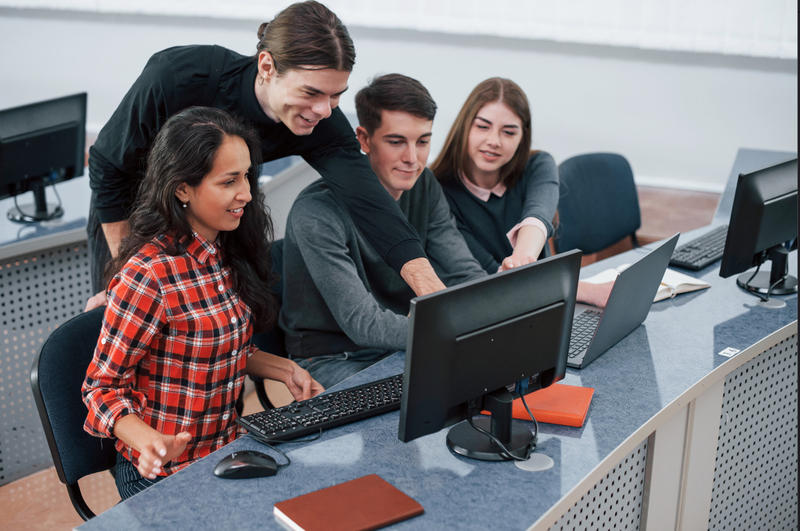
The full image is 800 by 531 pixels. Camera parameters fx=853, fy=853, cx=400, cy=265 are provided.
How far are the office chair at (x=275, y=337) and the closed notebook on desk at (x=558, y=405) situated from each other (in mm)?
653

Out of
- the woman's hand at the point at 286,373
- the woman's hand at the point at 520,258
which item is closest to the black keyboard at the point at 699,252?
the woman's hand at the point at 520,258

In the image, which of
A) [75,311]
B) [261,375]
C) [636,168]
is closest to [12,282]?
[75,311]

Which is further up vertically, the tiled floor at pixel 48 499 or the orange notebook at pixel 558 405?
the orange notebook at pixel 558 405

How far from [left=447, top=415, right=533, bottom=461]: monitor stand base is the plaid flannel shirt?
49cm

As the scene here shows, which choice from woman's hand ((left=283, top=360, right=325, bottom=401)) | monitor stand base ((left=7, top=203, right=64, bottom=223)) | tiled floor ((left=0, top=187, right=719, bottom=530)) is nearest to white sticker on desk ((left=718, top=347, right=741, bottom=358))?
woman's hand ((left=283, top=360, right=325, bottom=401))

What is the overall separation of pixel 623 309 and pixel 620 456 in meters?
0.42

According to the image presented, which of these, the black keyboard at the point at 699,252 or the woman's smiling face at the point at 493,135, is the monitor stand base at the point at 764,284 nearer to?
the black keyboard at the point at 699,252

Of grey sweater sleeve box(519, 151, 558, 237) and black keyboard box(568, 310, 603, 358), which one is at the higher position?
grey sweater sleeve box(519, 151, 558, 237)

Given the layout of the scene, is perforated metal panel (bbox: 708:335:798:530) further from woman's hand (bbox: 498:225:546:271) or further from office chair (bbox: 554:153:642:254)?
office chair (bbox: 554:153:642:254)

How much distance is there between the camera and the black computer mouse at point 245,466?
137cm

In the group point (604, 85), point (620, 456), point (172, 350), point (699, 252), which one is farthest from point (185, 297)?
point (604, 85)

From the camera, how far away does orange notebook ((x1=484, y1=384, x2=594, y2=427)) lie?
1.57m

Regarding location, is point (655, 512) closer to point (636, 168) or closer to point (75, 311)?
point (75, 311)

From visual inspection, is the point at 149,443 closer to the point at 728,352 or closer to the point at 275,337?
the point at 275,337
